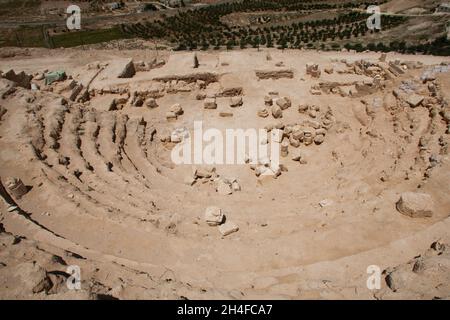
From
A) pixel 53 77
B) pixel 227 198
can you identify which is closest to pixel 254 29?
pixel 53 77

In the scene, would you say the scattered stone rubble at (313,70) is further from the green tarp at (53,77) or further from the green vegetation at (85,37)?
the green vegetation at (85,37)

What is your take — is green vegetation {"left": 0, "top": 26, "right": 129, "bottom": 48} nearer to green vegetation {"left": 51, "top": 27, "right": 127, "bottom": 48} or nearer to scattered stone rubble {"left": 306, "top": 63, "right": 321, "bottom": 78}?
green vegetation {"left": 51, "top": 27, "right": 127, "bottom": 48}

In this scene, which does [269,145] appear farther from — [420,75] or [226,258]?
[420,75]

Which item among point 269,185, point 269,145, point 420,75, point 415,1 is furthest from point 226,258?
point 415,1

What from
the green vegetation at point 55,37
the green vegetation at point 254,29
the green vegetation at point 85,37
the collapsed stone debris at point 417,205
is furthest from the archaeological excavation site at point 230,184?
the green vegetation at point 55,37

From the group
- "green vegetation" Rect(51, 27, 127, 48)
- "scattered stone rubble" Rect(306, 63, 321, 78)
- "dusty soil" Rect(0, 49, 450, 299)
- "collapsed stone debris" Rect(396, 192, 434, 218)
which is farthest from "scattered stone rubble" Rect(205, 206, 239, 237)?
"green vegetation" Rect(51, 27, 127, 48)
